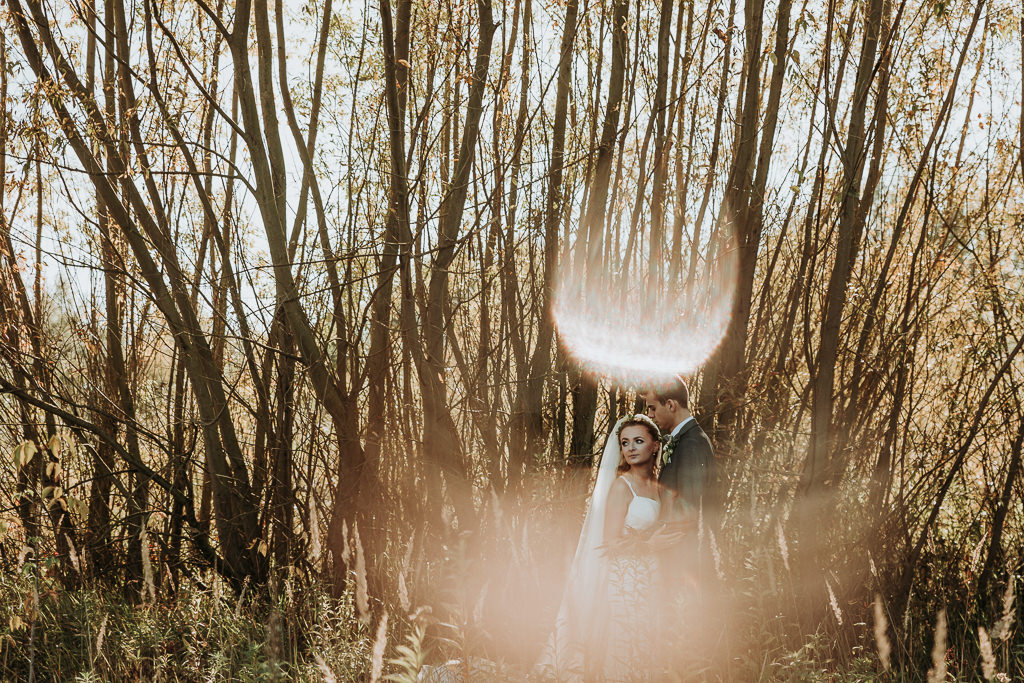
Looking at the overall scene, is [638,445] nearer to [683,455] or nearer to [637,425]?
[637,425]

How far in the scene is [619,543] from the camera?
3.25 meters

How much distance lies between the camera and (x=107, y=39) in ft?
14.3

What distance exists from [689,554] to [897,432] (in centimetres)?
143

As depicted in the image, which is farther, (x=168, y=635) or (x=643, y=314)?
(x=643, y=314)

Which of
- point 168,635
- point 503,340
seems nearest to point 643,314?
point 503,340

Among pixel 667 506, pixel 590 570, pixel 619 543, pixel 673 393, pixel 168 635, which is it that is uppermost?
pixel 673 393

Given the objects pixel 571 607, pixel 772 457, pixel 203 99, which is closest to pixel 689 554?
pixel 571 607

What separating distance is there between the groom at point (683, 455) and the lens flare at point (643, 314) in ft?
2.33

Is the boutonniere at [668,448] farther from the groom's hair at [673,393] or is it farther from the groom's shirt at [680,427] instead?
the groom's hair at [673,393]

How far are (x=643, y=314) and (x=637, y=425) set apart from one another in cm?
109

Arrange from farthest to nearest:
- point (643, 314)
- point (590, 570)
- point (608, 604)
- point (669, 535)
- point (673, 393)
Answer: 1. point (643, 314)
2. point (673, 393)
3. point (590, 570)
4. point (669, 535)
5. point (608, 604)

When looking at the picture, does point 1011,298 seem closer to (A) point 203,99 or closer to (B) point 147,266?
(B) point 147,266

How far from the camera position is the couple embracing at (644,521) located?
305 cm

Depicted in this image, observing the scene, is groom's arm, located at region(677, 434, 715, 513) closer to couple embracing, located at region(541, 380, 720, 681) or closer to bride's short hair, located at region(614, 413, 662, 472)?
couple embracing, located at region(541, 380, 720, 681)
